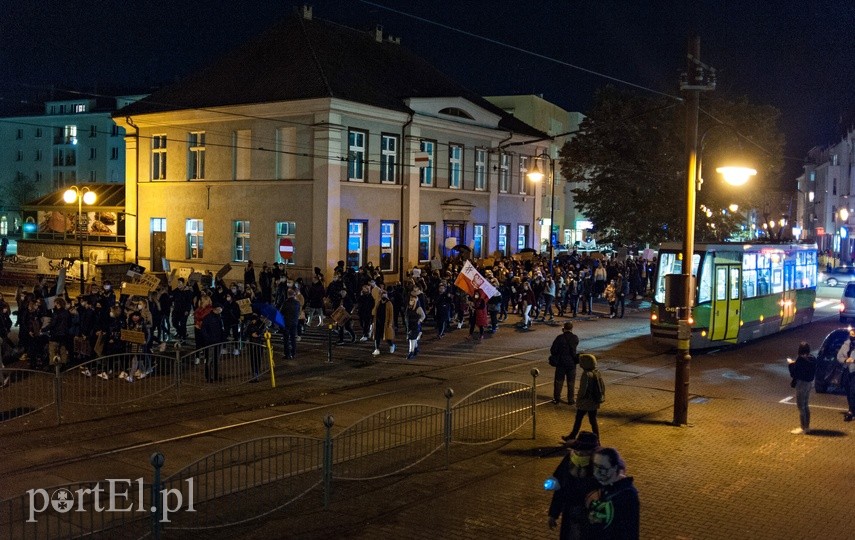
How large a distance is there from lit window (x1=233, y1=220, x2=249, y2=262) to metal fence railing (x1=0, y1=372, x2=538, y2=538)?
2498 cm

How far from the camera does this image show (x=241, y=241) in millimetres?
36250

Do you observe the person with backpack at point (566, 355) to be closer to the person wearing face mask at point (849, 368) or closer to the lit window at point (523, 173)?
the person wearing face mask at point (849, 368)

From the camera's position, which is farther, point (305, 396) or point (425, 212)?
point (425, 212)

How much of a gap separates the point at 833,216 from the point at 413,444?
84.8 metres

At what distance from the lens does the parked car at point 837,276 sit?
52031mm

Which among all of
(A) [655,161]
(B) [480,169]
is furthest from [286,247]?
(A) [655,161]

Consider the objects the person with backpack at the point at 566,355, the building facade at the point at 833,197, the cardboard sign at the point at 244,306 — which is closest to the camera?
the person with backpack at the point at 566,355

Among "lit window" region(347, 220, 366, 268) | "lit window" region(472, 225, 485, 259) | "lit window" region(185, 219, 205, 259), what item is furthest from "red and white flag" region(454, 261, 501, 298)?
"lit window" region(472, 225, 485, 259)

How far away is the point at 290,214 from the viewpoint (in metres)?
34.3

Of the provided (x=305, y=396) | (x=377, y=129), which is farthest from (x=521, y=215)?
(x=305, y=396)

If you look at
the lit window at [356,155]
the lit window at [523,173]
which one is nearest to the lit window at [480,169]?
the lit window at [523,173]

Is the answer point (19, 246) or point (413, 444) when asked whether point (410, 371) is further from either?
point (19, 246)

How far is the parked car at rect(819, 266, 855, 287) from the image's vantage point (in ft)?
171

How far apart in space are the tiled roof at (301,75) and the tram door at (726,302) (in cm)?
1776
